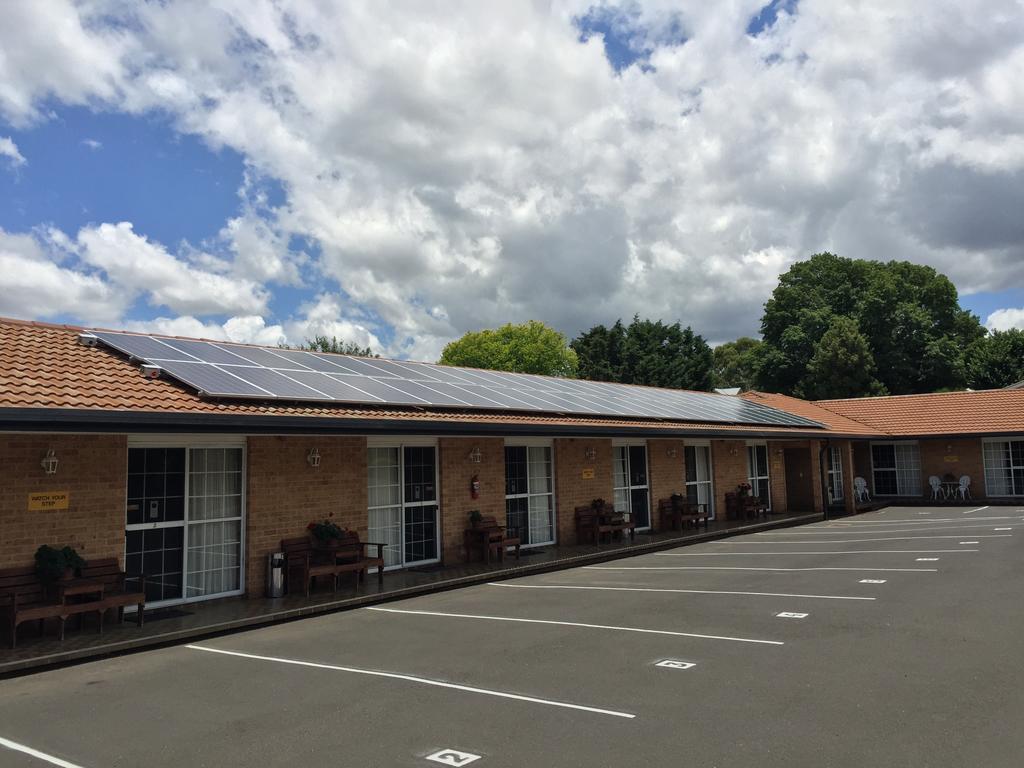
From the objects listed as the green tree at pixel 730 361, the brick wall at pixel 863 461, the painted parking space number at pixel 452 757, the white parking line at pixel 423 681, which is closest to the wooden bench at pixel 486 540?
the white parking line at pixel 423 681

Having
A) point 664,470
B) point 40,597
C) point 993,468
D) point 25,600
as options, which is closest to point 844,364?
point 993,468

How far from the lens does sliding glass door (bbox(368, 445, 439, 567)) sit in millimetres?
13164

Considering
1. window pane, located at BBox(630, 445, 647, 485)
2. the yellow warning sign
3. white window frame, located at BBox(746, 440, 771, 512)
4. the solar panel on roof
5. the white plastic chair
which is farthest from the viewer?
the white plastic chair

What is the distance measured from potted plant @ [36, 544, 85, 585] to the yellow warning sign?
1.47 feet

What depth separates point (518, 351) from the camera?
189 feet

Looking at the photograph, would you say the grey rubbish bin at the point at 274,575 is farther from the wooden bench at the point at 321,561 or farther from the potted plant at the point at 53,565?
the potted plant at the point at 53,565

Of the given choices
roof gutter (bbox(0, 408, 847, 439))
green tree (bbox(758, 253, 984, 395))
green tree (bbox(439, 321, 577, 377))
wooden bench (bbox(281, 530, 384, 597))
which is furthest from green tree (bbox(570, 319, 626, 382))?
wooden bench (bbox(281, 530, 384, 597))

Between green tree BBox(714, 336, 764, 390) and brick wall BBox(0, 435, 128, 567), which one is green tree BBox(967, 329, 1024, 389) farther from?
brick wall BBox(0, 435, 128, 567)

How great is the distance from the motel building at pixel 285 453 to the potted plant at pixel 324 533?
0.11 meters

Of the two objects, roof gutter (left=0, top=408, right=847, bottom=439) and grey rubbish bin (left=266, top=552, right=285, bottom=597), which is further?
grey rubbish bin (left=266, top=552, right=285, bottom=597)

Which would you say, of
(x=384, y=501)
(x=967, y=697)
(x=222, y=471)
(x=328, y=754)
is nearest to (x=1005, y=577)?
(x=967, y=697)

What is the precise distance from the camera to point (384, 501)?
13250 mm

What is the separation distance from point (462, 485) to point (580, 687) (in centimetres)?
826

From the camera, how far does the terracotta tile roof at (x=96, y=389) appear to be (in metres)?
8.54
